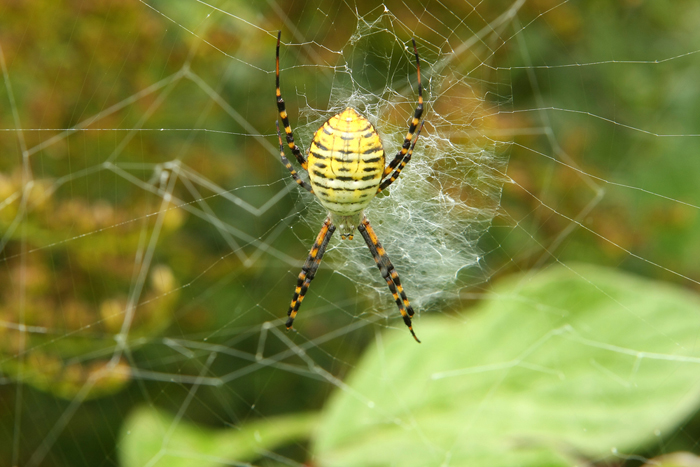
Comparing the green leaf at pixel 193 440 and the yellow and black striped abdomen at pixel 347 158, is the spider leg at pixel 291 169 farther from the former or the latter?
the green leaf at pixel 193 440

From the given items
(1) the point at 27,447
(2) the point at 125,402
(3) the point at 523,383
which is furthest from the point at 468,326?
(1) the point at 27,447

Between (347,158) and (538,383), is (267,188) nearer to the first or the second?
(347,158)

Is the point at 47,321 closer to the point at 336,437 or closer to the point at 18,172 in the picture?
the point at 18,172

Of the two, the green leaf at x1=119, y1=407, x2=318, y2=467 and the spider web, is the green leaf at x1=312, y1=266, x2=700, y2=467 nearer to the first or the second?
the spider web

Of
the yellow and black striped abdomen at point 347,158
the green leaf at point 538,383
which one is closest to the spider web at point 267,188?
the green leaf at point 538,383

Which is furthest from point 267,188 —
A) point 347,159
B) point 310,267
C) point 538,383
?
point 538,383
